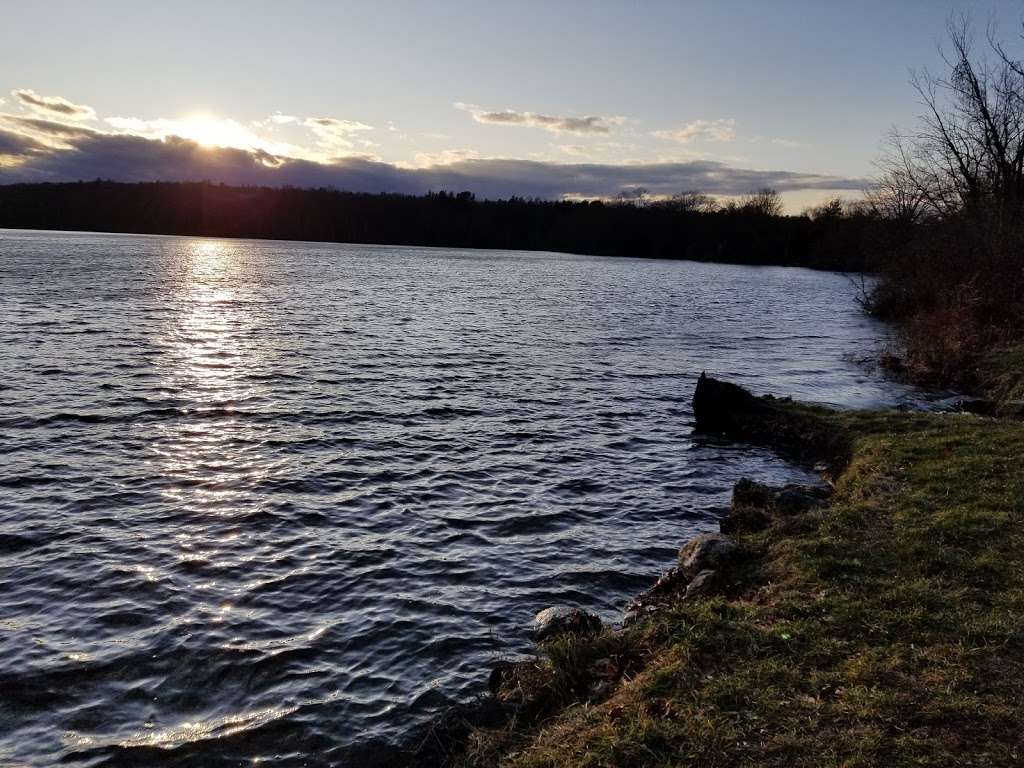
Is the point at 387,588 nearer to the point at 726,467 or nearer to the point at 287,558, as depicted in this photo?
the point at 287,558

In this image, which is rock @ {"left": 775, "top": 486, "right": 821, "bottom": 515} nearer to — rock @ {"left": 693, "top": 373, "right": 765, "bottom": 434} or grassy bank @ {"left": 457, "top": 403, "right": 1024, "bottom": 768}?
grassy bank @ {"left": 457, "top": 403, "right": 1024, "bottom": 768}

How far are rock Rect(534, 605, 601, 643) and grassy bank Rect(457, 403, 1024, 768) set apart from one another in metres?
0.69

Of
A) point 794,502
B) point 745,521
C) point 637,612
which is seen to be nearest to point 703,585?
point 637,612

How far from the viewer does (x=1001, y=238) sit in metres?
33.7

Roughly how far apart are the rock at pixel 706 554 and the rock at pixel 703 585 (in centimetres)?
33

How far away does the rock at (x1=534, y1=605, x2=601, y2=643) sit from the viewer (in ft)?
30.4

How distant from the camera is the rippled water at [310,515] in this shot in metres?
8.47

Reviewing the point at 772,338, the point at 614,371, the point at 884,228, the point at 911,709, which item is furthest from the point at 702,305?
the point at 911,709

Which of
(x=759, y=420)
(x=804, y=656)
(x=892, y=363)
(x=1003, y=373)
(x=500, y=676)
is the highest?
(x=1003, y=373)

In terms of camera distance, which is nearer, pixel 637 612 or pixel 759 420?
pixel 637 612

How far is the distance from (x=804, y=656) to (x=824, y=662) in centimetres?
20

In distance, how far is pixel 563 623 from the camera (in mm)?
9508

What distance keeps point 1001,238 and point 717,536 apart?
31.2 metres

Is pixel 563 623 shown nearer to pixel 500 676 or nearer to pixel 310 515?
pixel 500 676
